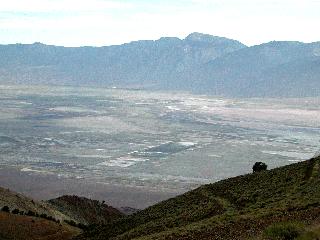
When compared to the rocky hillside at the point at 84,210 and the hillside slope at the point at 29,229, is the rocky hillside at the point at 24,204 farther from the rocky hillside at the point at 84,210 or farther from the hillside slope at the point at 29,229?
the hillside slope at the point at 29,229

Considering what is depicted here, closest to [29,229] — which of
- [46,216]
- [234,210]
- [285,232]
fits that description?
[46,216]

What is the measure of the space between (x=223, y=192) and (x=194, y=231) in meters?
16.7

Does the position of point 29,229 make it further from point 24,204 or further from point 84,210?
point 84,210

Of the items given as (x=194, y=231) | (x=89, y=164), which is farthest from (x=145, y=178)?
(x=194, y=231)

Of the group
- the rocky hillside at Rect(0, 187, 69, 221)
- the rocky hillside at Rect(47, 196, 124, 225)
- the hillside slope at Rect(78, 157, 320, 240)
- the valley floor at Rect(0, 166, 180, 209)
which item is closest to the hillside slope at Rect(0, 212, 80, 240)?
the hillside slope at Rect(78, 157, 320, 240)

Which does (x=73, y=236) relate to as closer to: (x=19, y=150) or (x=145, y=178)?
(x=145, y=178)

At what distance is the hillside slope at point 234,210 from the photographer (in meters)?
27.0

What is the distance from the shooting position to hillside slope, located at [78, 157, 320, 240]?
1062 inches

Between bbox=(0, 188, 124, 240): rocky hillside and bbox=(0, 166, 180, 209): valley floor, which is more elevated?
bbox=(0, 188, 124, 240): rocky hillside

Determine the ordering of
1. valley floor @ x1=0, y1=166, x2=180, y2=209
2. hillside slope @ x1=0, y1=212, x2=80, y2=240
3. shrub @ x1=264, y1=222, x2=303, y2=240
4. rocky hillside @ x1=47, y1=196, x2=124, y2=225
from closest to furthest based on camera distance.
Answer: shrub @ x1=264, y1=222, x2=303, y2=240 < hillside slope @ x1=0, y1=212, x2=80, y2=240 < rocky hillside @ x1=47, y1=196, x2=124, y2=225 < valley floor @ x1=0, y1=166, x2=180, y2=209

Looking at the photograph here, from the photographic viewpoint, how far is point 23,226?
43906mm

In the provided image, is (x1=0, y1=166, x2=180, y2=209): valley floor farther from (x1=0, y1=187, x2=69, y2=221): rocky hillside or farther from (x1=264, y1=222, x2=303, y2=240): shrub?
(x1=264, y1=222, x2=303, y2=240): shrub

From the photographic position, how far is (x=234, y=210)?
35.1 meters

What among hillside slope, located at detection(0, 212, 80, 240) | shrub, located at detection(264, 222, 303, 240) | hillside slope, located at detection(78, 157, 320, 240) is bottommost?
hillside slope, located at detection(0, 212, 80, 240)
